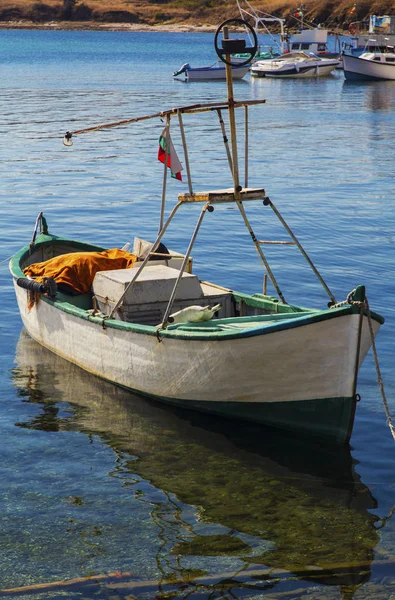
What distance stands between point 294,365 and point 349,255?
10.9 metres

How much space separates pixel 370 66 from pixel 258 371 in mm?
68173

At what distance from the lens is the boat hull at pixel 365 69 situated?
7488cm

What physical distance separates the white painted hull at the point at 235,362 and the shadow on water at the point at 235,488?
497mm

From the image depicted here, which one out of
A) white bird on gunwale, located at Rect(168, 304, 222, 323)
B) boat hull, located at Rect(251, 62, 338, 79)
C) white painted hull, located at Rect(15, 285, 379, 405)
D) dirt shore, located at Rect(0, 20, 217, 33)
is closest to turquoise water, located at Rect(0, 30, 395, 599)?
white painted hull, located at Rect(15, 285, 379, 405)

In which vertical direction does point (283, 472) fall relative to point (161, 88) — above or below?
below

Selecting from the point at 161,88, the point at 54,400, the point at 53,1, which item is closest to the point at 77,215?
the point at 54,400

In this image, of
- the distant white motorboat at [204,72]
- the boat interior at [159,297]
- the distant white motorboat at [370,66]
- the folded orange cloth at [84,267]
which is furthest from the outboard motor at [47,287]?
the distant white motorboat at [370,66]

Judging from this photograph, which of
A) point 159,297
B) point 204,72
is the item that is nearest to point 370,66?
point 204,72

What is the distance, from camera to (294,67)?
Answer: 258 feet

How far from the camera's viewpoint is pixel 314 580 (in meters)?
8.57

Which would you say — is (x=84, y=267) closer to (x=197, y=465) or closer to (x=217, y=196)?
(x=217, y=196)

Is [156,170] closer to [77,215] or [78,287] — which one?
[77,215]

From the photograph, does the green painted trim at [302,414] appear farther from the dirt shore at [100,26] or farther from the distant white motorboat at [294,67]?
the dirt shore at [100,26]

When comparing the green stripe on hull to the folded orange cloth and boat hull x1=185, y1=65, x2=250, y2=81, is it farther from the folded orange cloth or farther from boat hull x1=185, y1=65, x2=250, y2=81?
boat hull x1=185, y1=65, x2=250, y2=81
